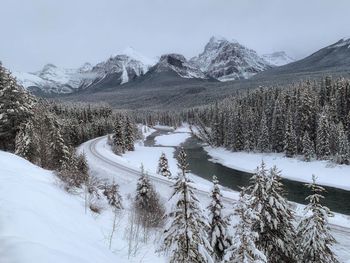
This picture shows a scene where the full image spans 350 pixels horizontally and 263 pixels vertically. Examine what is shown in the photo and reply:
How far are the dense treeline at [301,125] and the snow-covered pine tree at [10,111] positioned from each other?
5297cm

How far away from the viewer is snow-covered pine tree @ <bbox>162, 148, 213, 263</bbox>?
11.0 metres

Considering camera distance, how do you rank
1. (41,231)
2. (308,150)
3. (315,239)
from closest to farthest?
(41,231) → (315,239) → (308,150)

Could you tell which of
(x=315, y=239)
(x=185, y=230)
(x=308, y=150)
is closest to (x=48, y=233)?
(x=185, y=230)

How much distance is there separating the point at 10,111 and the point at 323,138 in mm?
57655

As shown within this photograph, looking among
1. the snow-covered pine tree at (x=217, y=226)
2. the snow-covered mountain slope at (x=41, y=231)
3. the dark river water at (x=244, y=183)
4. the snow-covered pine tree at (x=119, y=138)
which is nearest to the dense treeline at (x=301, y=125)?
the dark river water at (x=244, y=183)

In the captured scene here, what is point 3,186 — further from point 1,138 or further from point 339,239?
point 1,138

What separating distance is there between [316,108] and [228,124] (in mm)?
26557

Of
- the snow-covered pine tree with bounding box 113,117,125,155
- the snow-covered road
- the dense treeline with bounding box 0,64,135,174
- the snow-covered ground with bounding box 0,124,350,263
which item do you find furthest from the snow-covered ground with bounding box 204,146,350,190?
the snow-covered ground with bounding box 0,124,350,263

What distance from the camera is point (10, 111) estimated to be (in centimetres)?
3434

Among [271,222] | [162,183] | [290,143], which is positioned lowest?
[290,143]

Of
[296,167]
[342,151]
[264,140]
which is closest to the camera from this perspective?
[342,151]

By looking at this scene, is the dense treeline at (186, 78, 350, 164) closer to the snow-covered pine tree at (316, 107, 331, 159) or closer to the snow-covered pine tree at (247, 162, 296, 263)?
the snow-covered pine tree at (316, 107, 331, 159)

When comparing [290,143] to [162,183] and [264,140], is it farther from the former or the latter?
[162,183]

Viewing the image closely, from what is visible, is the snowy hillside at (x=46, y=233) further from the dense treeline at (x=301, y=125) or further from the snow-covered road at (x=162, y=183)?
the dense treeline at (x=301, y=125)
